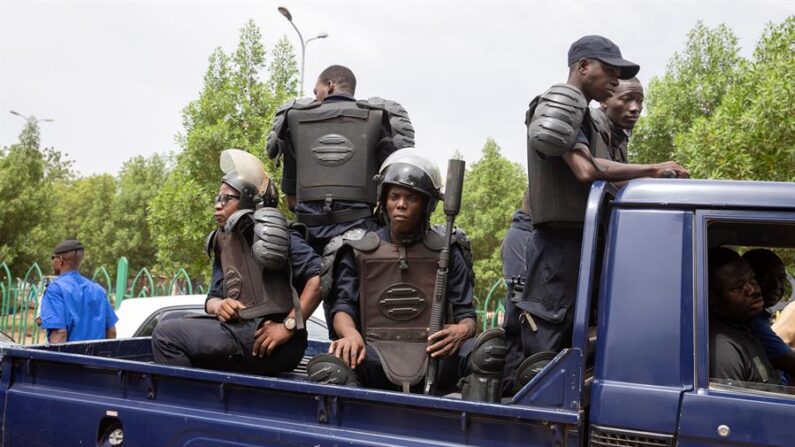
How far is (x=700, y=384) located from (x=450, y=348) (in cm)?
114

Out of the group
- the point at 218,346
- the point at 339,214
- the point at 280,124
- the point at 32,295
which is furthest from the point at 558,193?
the point at 32,295

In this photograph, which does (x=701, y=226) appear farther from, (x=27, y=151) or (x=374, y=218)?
(x=27, y=151)

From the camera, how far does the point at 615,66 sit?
11.9ft

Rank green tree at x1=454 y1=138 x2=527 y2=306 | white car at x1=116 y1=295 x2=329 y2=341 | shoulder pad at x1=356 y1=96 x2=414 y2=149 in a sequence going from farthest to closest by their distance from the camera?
1. green tree at x1=454 y1=138 x2=527 y2=306
2. white car at x1=116 y1=295 x2=329 y2=341
3. shoulder pad at x1=356 y1=96 x2=414 y2=149

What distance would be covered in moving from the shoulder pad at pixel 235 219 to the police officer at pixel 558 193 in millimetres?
1381

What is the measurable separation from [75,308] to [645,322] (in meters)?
5.99

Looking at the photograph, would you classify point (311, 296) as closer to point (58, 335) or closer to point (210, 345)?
point (210, 345)

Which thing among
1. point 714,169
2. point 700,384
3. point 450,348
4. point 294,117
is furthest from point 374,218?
point 714,169

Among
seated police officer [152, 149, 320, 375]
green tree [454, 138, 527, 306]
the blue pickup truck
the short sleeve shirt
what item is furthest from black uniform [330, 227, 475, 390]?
green tree [454, 138, 527, 306]

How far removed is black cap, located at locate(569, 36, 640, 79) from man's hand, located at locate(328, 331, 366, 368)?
5.15 ft

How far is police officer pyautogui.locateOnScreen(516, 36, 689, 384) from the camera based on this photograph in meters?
3.16

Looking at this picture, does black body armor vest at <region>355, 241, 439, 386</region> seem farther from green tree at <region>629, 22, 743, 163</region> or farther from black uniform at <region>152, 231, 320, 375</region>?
green tree at <region>629, 22, 743, 163</region>

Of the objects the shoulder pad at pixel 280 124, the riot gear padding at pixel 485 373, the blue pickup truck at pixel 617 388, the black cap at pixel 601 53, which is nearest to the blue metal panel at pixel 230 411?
the blue pickup truck at pixel 617 388

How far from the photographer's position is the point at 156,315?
6.87m
